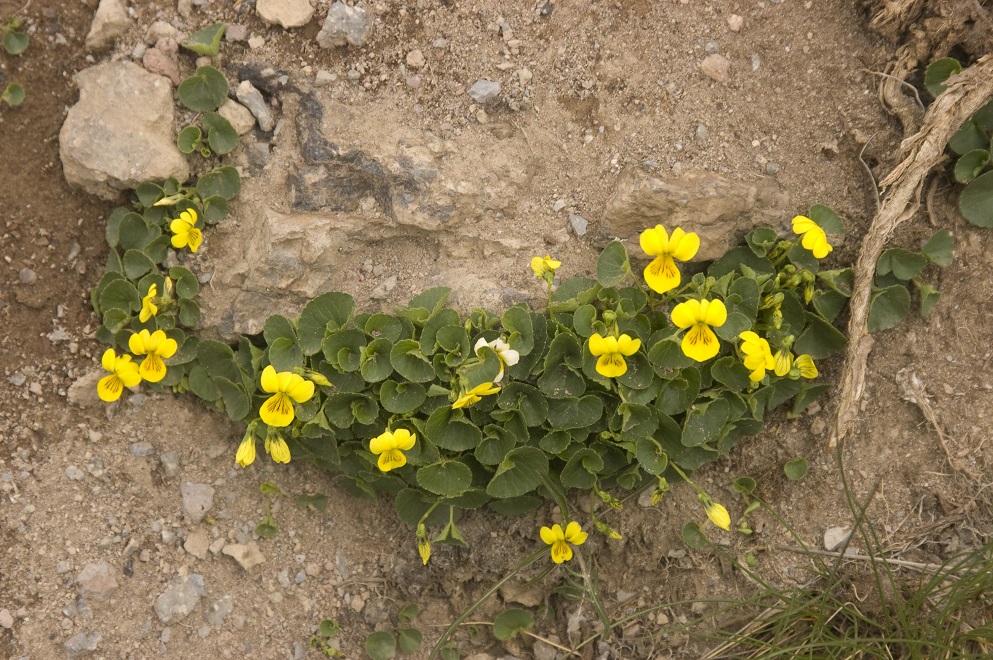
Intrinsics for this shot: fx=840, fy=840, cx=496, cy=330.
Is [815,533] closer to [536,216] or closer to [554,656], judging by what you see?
[554,656]

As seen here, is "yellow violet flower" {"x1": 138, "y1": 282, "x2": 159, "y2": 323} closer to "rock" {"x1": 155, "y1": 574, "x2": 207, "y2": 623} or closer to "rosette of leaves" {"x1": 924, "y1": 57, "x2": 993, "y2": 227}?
"rock" {"x1": 155, "y1": 574, "x2": 207, "y2": 623}

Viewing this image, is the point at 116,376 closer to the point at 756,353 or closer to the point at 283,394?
the point at 283,394

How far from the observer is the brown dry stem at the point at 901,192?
2.99 metres

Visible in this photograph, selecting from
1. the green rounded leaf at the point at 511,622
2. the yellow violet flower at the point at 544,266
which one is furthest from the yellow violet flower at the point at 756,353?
the green rounded leaf at the point at 511,622

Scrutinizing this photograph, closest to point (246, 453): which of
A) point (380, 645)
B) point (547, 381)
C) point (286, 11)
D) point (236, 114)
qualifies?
point (380, 645)

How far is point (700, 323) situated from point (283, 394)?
143 centimetres

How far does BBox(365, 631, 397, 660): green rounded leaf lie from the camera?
3.29m

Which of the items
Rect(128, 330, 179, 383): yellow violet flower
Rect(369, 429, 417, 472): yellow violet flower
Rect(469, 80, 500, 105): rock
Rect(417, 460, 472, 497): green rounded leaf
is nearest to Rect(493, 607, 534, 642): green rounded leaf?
Rect(417, 460, 472, 497): green rounded leaf

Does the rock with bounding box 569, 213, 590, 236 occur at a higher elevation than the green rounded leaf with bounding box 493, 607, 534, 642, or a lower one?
higher

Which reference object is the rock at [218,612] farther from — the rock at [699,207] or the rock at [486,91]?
the rock at [486,91]

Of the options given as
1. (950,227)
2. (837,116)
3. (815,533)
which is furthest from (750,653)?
(837,116)

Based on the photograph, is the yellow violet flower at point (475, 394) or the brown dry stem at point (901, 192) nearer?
the yellow violet flower at point (475, 394)

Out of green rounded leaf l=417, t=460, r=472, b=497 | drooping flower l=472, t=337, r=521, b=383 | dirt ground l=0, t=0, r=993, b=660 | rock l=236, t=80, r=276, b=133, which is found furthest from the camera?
rock l=236, t=80, r=276, b=133

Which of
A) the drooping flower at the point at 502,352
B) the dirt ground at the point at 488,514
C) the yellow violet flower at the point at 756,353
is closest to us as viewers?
the yellow violet flower at the point at 756,353
